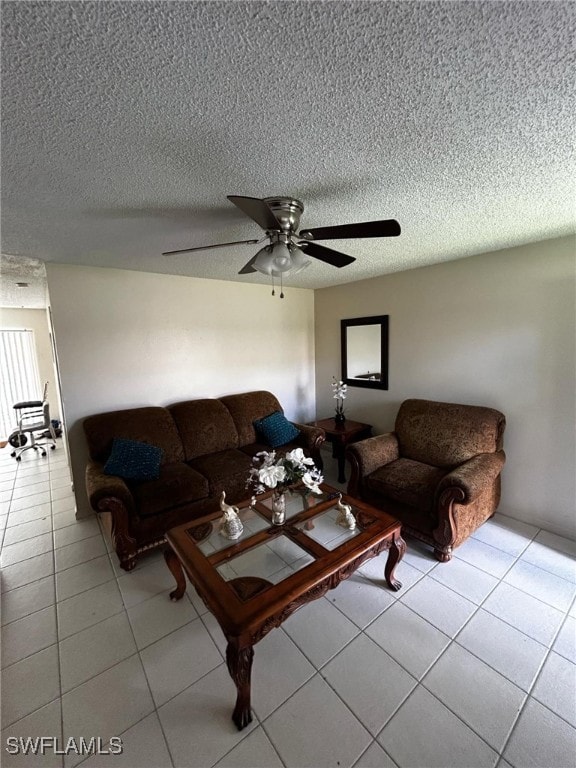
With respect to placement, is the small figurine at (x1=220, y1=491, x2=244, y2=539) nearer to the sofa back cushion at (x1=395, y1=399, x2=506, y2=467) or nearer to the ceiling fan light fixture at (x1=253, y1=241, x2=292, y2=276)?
the ceiling fan light fixture at (x1=253, y1=241, x2=292, y2=276)

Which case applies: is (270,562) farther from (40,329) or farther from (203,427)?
(40,329)

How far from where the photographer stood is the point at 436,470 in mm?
2584

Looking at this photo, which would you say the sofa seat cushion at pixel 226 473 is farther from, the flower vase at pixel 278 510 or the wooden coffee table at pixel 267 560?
the flower vase at pixel 278 510

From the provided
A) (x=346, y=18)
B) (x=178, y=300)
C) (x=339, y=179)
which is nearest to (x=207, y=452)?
(x=178, y=300)

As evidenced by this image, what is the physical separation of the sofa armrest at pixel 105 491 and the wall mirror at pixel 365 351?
2761mm

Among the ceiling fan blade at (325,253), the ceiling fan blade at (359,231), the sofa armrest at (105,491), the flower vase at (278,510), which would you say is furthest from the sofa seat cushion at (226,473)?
the ceiling fan blade at (359,231)

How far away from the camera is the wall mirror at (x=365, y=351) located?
11.6 feet

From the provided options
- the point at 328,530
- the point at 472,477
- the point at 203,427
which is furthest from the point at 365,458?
the point at 203,427

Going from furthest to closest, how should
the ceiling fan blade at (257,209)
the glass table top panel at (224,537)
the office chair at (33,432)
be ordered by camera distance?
the office chair at (33,432) → the glass table top panel at (224,537) → the ceiling fan blade at (257,209)

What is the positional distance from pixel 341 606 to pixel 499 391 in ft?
7.08

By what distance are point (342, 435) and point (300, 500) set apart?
135 centimetres

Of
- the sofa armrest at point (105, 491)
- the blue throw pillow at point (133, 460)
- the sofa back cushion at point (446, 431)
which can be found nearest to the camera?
the sofa armrest at point (105, 491)

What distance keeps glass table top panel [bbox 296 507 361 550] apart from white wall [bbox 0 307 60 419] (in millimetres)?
5248

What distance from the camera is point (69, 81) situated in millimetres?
863
